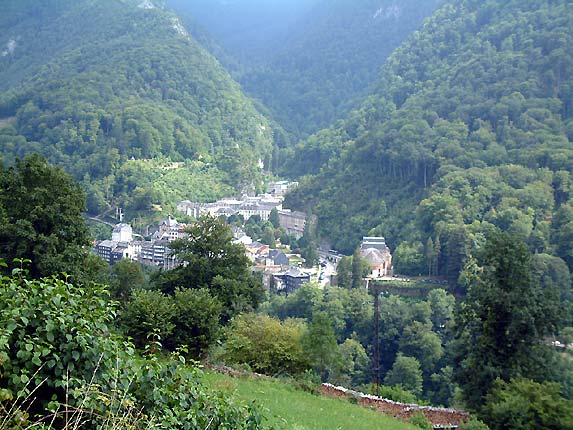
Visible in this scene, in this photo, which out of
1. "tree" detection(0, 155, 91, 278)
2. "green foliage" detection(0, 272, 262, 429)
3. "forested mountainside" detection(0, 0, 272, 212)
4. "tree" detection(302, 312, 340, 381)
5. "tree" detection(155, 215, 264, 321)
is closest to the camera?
"green foliage" detection(0, 272, 262, 429)

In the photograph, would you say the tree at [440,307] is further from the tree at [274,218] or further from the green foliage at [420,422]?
the tree at [274,218]

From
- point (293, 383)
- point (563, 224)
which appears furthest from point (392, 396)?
point (563, 224)

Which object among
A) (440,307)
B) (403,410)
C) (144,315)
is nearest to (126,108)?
(440,307)

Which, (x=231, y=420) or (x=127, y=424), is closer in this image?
(x=127, y=424)

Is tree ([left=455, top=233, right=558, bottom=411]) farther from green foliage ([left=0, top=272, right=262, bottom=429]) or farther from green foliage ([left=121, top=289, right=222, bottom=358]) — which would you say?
green foliage ([left=0, top=272, right=262, bottom=429])

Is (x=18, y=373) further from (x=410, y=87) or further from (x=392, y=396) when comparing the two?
(x=410, y=87)

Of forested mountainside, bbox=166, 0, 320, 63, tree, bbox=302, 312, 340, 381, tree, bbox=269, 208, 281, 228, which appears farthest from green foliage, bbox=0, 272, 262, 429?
forested mountainside, bbox=166, 0, 320, 63

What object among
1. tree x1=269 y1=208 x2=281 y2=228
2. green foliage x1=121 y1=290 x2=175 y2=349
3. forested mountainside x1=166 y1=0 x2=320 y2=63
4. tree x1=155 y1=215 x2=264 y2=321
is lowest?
green foliage x1=121 y1=290 x2=175 y2=349
